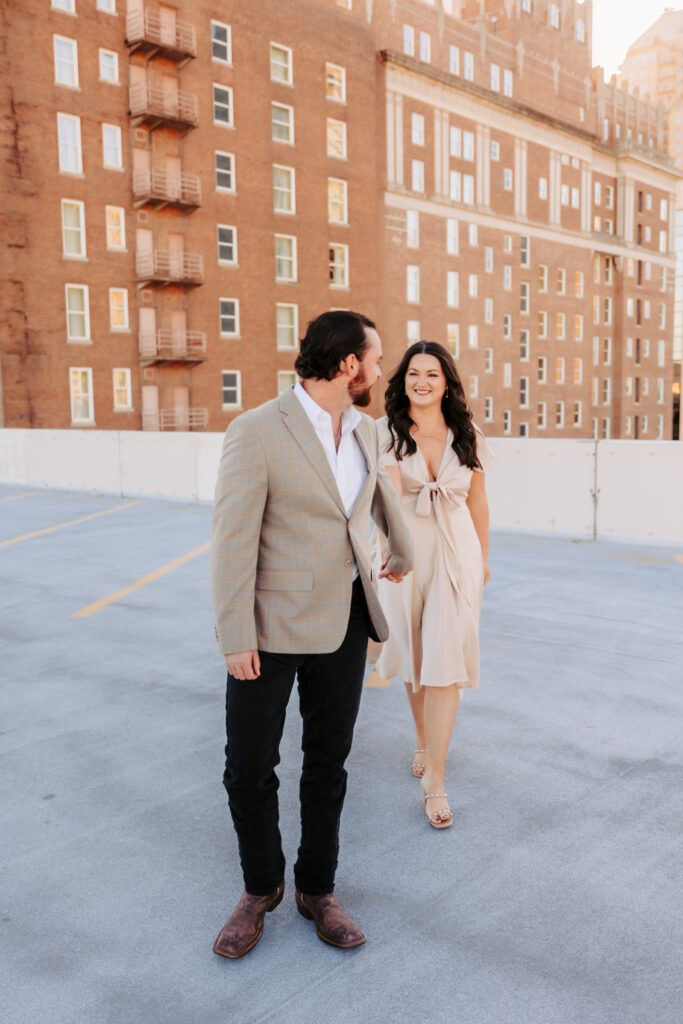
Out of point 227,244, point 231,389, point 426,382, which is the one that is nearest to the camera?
point 426,382

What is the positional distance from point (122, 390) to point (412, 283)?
19.6 m

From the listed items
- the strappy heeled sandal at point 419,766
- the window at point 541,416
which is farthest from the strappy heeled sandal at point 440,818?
the window at point 541,416

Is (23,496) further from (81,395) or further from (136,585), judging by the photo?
(81,395)

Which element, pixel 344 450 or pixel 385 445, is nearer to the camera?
pixel 344 450

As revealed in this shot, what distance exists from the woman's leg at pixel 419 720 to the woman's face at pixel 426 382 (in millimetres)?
1298

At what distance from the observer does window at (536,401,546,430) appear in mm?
57031

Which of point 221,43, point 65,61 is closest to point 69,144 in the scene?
point 65,61

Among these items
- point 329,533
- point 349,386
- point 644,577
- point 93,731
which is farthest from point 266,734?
point 644,577

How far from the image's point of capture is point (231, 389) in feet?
125

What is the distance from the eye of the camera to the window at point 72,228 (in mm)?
32812

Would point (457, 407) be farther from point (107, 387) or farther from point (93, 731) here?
point (107, 387)

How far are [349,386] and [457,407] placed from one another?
1190mm

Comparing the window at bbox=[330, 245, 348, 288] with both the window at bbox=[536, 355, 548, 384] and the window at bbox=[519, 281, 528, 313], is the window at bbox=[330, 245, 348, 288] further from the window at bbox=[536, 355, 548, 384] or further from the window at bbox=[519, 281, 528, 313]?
the window at bbox=[536, 355, 548, 384]

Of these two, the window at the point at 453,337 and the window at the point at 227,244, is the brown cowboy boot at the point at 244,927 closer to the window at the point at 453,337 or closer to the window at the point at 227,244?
the window at the point at 227,244
